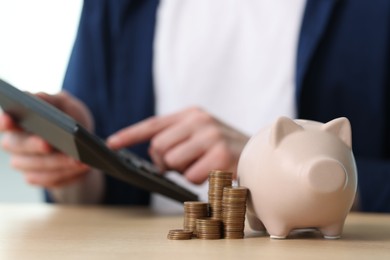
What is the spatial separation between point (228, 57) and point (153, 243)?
89cm

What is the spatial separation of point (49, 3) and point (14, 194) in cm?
62

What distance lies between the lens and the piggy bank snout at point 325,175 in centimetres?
50

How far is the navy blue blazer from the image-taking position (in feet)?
4.38

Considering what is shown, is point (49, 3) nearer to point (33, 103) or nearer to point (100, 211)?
point (100, 211)

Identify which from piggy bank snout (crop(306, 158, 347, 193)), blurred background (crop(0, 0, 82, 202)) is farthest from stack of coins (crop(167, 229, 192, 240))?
blurred background (crop(0, 0, 82, 202))

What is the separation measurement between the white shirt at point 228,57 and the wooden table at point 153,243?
24.1 inches

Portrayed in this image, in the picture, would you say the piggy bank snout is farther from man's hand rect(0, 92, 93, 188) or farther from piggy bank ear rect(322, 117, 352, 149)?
man's hand rect(0, 92, 93, 188)

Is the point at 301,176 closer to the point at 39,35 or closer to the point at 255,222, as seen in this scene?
the point at 255,222

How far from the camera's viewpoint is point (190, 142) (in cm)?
99

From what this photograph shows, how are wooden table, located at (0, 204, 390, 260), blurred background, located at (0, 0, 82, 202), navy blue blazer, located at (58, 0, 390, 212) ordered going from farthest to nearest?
blurred background, located at (0, 0, 82, 202) → navy blue blazer, located at (58, 0, 390, 212) → wooden table, located at (0, 204, 390, 260)

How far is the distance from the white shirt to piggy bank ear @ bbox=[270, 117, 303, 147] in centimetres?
78

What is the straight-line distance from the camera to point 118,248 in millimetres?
504

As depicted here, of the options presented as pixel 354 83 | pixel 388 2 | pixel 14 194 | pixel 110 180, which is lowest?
pixel 14 194

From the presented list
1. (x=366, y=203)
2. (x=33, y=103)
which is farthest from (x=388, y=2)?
(x=33, y=103)
